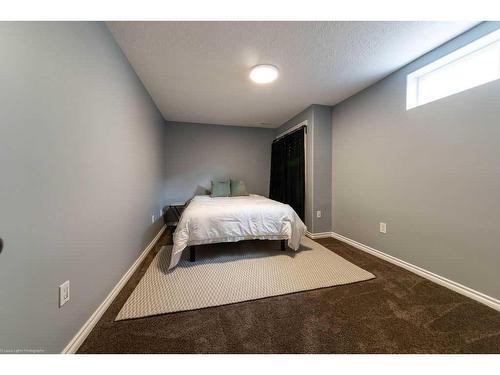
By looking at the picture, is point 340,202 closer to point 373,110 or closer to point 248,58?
point 373,110

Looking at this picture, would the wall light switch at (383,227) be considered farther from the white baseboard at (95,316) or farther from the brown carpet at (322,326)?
the white baseboard at (95,316)

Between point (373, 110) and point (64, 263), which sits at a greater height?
point (373, 110)

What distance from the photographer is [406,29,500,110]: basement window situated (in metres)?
1.35

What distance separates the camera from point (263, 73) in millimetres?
1858

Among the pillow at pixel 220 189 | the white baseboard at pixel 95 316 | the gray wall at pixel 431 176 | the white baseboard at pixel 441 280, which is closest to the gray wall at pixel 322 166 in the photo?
the gray wall at pixel 431 176

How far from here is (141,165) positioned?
2.12 m

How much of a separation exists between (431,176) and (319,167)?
134cm

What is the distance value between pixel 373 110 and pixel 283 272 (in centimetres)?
215

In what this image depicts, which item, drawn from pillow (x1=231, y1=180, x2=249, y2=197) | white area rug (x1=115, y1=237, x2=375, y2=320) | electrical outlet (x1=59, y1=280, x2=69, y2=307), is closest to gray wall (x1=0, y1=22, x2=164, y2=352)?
electrical outlet (x1=59, y1=280, x2=69, y2=307)

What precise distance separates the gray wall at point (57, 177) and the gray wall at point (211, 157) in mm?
2201

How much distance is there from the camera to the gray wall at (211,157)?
3.71m
